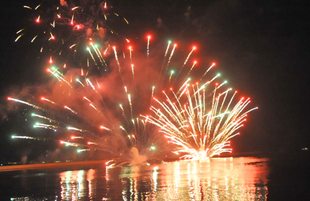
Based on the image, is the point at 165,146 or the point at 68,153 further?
the point at 68,153

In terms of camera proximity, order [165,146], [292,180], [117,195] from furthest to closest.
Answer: [165,146] < [292,180] < [117,195]

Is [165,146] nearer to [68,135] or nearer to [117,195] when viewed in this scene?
[68,135]

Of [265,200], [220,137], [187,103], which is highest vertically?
[187,103]

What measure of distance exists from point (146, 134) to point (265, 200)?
33.8 metres

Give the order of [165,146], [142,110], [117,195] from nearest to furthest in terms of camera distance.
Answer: [117,195] → [142,110] → [165,146]

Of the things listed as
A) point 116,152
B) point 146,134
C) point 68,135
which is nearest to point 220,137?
point 146,134

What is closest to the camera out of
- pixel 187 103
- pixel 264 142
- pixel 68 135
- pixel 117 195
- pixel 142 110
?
pixel 117 195

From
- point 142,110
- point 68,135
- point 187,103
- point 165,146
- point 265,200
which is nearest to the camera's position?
point 265,200

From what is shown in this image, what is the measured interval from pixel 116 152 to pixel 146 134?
12.9 metres

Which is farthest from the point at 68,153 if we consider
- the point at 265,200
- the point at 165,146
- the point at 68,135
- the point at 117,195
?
the point at 265,200

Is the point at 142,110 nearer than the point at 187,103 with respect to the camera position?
No

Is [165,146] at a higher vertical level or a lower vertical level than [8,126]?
lower

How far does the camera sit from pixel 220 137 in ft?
128

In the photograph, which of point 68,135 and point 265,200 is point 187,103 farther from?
point 68,135
